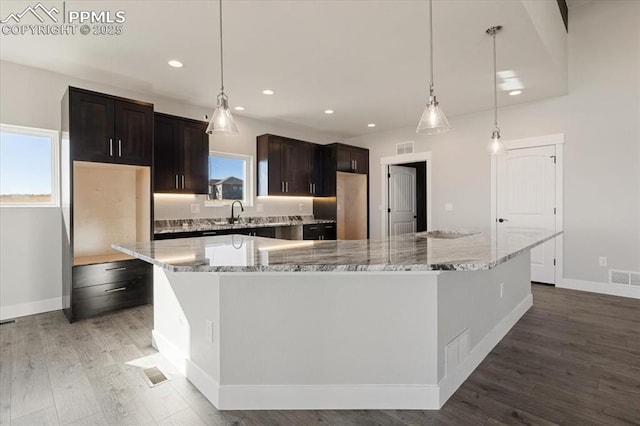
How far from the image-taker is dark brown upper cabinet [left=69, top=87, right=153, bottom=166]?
3.31m

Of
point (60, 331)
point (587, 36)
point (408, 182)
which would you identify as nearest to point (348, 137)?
point (408, 182)

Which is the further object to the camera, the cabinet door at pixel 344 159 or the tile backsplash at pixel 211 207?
the cabinet door at pixel 344 159

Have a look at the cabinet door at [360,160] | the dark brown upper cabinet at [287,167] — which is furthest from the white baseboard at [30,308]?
the cabinet door at [360,160]

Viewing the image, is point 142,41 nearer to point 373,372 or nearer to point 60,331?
point 60,331

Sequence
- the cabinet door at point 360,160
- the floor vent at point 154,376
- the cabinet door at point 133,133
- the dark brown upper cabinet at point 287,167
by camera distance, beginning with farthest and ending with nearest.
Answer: the cabinet door at point 360,160 < the dark brown upper cabinet at point 287,167 < the cabinet door at point 133,133 < the floor vent at point 154,376

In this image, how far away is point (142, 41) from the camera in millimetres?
2920

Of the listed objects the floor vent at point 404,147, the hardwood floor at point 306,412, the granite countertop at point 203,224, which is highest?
the floor vent at point 404,147

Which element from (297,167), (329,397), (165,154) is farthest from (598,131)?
(165,154)

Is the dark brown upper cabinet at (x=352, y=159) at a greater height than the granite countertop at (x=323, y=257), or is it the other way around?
the dark brown upper cabinet at (x=352, y=159)

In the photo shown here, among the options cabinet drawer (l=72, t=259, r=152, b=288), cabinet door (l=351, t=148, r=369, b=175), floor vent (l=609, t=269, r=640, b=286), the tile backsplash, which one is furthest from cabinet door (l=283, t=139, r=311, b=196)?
floor vent (l=609, t=269, r=640, b=286)

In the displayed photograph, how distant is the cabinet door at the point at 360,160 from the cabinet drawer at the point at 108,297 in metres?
4.14

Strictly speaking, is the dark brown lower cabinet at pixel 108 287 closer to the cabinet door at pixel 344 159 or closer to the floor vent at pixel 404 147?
the cabinet door at pixel 344 159

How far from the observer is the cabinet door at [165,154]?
4.18m

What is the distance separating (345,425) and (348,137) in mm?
6048
